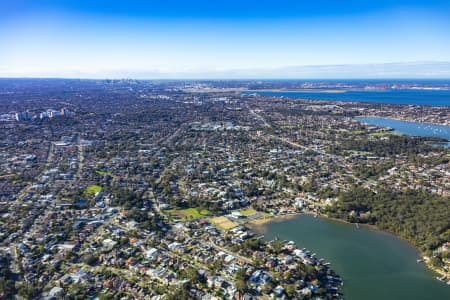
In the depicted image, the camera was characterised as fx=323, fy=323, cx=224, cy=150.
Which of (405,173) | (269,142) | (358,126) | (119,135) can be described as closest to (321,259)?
(405,173)

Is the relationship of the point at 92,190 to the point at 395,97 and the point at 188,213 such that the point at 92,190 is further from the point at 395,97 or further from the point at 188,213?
the point at 395,97

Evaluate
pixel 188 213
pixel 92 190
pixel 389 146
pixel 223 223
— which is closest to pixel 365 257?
pixel 223 223

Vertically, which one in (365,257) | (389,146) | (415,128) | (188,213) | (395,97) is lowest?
(365,257)

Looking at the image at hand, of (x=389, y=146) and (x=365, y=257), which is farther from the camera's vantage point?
(x=389, y=146)

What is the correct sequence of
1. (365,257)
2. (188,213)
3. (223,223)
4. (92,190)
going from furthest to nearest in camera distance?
(92,190), (188,213), (223,223), (365,257)

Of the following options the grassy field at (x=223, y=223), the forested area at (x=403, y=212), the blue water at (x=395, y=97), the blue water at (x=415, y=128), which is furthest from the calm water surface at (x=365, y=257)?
the blue water at (x=395, y=97)

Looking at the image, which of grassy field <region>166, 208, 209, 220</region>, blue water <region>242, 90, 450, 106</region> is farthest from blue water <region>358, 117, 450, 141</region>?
grassy field <region>166, 208, 209, 220</region>

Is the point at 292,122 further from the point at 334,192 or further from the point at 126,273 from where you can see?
the point at 126,273
